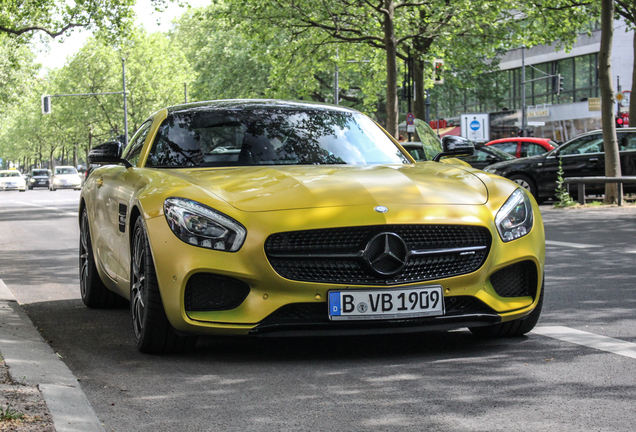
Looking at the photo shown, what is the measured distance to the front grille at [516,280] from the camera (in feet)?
16.2

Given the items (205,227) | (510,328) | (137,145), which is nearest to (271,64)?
(137,145)

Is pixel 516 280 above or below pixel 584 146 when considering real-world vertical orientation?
below

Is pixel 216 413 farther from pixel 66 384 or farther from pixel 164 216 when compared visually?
pixel 164 216

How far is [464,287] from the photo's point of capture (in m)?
4.75

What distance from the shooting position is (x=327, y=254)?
4590 mm

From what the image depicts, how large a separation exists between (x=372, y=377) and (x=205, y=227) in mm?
1091

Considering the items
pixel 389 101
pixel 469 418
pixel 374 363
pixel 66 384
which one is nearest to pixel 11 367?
pixel 66 384

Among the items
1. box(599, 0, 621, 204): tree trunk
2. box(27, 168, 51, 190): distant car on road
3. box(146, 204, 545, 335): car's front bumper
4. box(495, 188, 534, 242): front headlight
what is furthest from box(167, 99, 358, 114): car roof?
box(27, 168, 51, 190): distant car on road

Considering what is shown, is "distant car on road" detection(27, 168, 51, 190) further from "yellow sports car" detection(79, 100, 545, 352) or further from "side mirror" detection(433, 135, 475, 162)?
"yellow sports car" detection(79, 100, 545, 352)

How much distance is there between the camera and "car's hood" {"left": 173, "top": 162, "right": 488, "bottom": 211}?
4723mm

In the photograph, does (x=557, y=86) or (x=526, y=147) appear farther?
(x=557, y=86)

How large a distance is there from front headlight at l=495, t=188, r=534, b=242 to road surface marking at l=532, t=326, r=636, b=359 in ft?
2.40

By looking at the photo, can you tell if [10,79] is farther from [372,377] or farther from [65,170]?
[372,377]

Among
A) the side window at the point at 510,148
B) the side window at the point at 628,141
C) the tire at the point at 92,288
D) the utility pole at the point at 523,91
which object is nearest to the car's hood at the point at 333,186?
the tire at the point at 92,288
